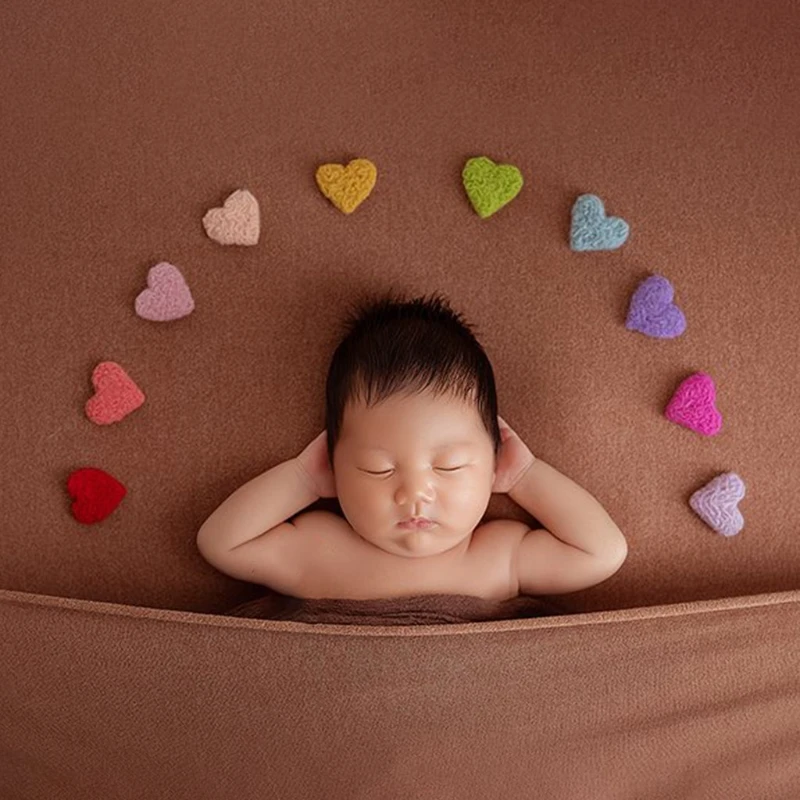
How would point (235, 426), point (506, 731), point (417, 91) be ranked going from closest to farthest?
point (506, 731)
point (235, 426)
point (417, 91)

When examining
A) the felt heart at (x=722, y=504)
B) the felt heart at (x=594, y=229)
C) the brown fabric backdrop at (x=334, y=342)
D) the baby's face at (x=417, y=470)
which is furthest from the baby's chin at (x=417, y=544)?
the felt heart at (x=594, y=229)

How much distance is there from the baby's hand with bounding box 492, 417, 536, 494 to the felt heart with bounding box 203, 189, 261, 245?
44 centimetres

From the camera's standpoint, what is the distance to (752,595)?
142 centimetres

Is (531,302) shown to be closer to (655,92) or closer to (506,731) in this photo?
(655,92)

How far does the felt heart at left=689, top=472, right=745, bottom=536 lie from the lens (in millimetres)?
1510

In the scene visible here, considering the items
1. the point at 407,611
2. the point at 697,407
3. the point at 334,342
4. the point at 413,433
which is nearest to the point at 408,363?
the point at 413,433

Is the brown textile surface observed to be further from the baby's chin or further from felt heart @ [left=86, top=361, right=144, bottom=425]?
felt heart @ [left=86, top=361, right=144, bottom=425]

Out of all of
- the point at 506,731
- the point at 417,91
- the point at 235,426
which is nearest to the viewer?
the point at 506,731

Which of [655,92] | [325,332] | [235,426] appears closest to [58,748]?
[235,426]

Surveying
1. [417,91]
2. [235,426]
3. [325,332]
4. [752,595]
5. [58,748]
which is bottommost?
[58,748]

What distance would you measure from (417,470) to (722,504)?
0.44 meters

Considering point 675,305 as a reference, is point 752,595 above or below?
below

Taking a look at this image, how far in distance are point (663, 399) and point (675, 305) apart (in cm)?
13

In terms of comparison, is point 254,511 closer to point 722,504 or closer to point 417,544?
point 417,544
